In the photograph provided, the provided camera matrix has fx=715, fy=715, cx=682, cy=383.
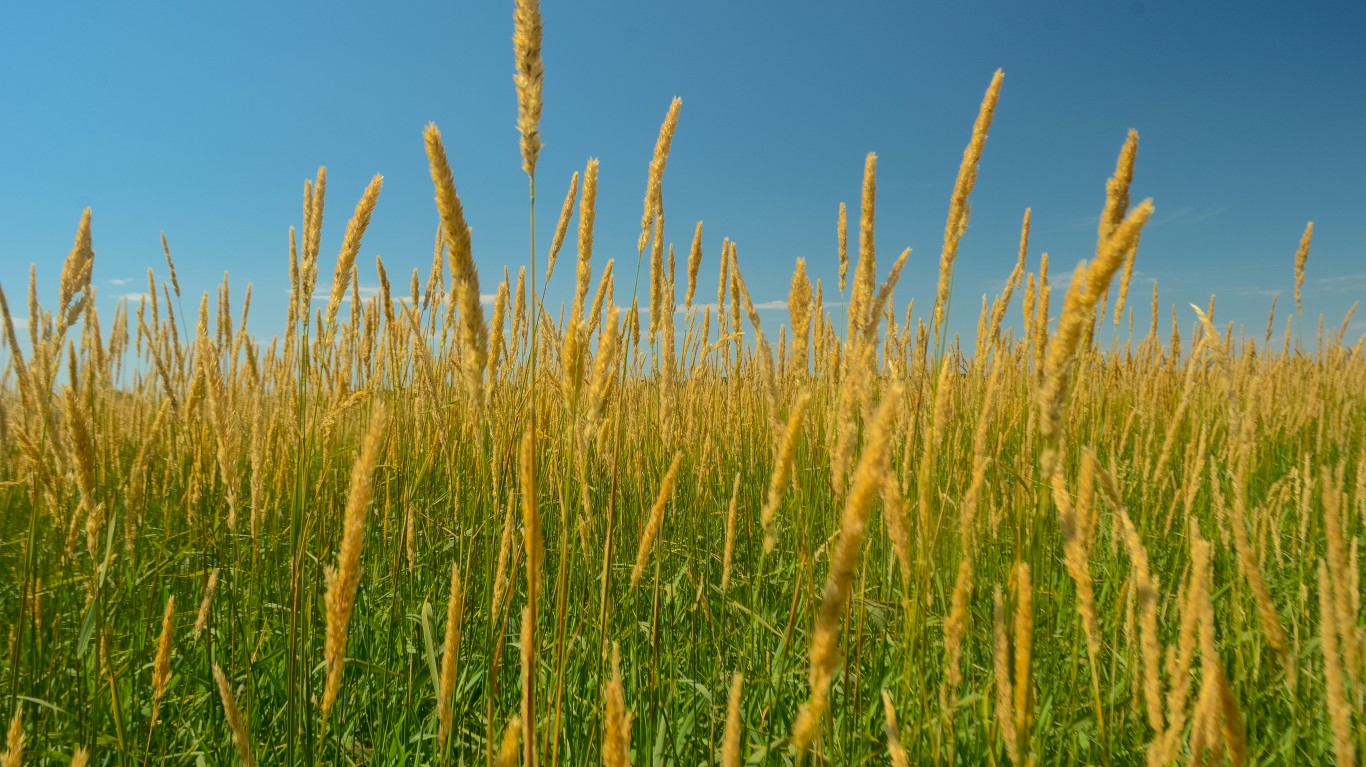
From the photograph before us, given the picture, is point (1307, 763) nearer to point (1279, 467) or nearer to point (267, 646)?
point (267, 646)

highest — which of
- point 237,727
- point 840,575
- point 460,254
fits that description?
point 460,254

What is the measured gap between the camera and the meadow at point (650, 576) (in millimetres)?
788

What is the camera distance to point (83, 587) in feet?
7.54

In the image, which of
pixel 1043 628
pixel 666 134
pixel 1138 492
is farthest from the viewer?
pixel 1138 492

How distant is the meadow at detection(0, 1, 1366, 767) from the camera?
788 millimetres

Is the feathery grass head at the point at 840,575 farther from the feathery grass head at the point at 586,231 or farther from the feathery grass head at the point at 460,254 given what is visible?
the feathery grass head at the point at 586,231

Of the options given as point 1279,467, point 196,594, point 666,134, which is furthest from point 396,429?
point 1279,467

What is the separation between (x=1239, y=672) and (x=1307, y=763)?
28 centimetres

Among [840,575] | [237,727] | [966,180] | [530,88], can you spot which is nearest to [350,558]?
[237,727]

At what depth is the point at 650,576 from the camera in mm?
2330

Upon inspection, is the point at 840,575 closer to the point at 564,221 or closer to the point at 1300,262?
Answer: the point at 564,221

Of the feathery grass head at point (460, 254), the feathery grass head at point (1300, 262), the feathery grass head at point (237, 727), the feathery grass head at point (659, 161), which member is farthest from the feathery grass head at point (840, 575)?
the feathery grass head at point (1300, 262)

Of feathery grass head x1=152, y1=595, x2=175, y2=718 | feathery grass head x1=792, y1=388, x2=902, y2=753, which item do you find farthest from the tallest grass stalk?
feathery grass head x1=152, y1=595, x2=175, y2=718

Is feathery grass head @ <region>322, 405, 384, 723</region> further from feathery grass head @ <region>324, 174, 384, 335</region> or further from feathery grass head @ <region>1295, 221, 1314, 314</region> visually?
feathery grass head @ <region>1295, 221, 1314, 314</region>
